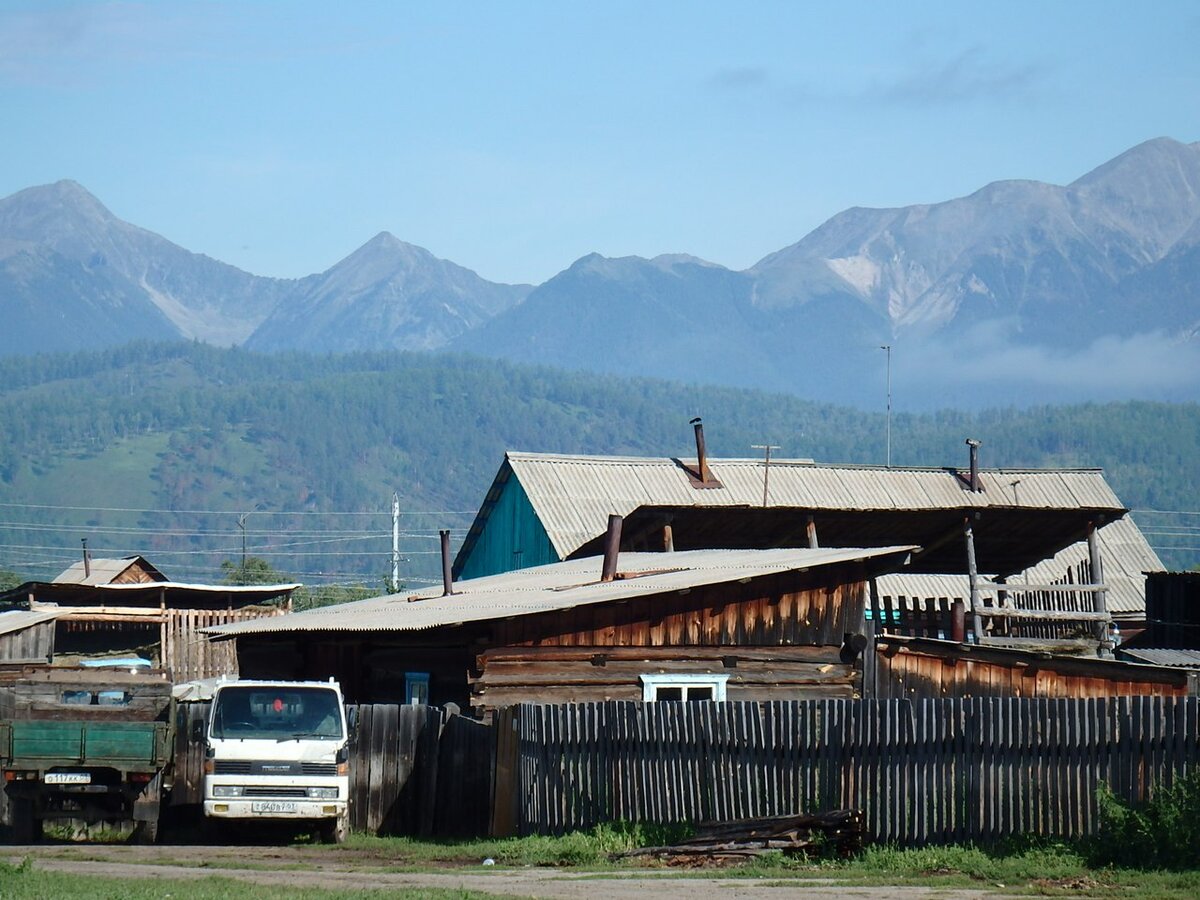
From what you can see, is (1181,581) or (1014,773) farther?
(1181,581)

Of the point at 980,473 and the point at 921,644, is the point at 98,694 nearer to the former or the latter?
the point at 921,644

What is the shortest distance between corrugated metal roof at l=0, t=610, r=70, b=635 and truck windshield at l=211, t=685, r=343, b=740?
86.2 feet

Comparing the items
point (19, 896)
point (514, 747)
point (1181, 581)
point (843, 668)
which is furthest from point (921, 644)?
point (1181, 581)

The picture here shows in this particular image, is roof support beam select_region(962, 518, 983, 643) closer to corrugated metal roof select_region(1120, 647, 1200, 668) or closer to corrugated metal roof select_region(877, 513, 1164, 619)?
corrugated metal roof select_region(1120, 647, 1200, 668)

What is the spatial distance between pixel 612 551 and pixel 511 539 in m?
21.5

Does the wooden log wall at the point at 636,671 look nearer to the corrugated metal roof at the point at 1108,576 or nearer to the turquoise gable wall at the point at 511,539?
the turquoise gable wall at the point at 511,539

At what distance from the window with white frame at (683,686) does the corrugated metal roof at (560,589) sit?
1.46 metres

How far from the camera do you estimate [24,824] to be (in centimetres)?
2348

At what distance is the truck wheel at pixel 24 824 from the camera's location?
23.4 meters

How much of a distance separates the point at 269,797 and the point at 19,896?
22.8ft

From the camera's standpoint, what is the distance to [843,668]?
28.2m

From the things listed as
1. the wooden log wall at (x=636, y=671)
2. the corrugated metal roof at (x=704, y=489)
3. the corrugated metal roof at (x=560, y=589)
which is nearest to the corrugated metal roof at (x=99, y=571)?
the corrugated metal roof at (x=704, y=489)

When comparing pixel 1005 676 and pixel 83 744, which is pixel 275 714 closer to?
pixel 83 744

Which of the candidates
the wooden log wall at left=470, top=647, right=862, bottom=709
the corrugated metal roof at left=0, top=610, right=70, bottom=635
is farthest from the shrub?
the corrugated metal roof at left=0, top=610, right=70, bottom=635
